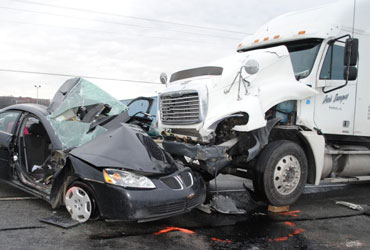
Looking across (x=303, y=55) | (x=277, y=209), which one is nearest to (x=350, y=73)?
(x=303, y=55)

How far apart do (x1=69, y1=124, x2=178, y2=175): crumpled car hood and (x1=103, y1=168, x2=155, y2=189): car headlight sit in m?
0.07

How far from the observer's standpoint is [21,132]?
5.47 m

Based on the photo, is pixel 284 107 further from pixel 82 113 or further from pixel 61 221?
→ pixel 61 221

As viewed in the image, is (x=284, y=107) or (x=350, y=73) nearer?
(x=284, y=107)

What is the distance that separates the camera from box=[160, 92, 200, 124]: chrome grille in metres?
5.36

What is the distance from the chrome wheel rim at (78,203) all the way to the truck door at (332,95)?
13.0 ft

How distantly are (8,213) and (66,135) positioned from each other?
1.33 metres

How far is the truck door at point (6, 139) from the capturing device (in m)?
5.39

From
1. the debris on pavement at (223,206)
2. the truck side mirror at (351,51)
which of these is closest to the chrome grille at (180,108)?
the debris on pavement at (223,206)

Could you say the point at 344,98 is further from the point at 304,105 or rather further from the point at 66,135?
the point at 66,135

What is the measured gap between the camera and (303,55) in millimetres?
6055

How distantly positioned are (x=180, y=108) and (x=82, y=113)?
1552 millimetres

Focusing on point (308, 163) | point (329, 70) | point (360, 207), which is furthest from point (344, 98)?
point (360, 207)

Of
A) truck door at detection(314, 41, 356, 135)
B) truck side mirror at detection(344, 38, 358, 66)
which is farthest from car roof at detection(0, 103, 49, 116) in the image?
truck side mirror at detection(344, 38, 358, 66)
